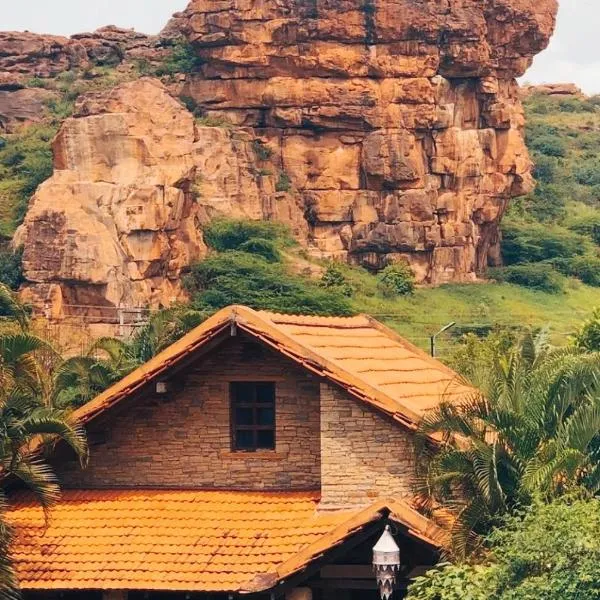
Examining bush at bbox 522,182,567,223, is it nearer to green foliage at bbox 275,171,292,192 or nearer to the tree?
green foliage at bbox 275,171,292,192

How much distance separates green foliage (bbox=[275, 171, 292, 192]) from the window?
2159 inches

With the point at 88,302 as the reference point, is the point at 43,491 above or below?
below

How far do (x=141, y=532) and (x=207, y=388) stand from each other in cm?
160

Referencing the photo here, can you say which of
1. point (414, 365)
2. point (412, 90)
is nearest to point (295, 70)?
point (412, 90)

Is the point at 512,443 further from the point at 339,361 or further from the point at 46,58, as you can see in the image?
the point at 46,58

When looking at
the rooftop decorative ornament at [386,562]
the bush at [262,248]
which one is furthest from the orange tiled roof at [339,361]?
the bush at [262,248]

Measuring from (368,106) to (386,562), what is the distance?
5722 centimetres

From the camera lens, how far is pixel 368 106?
75.6m

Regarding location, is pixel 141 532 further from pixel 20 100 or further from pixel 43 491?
pixel 20 100

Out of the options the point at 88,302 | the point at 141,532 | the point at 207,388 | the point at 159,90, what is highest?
the point at 159,90

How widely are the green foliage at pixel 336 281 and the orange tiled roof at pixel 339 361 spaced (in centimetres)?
4788

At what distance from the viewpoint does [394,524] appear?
19.5m

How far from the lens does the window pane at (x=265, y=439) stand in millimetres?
21625

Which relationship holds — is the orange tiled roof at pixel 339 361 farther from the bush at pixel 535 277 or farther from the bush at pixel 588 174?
the bush at pixel 588 174
